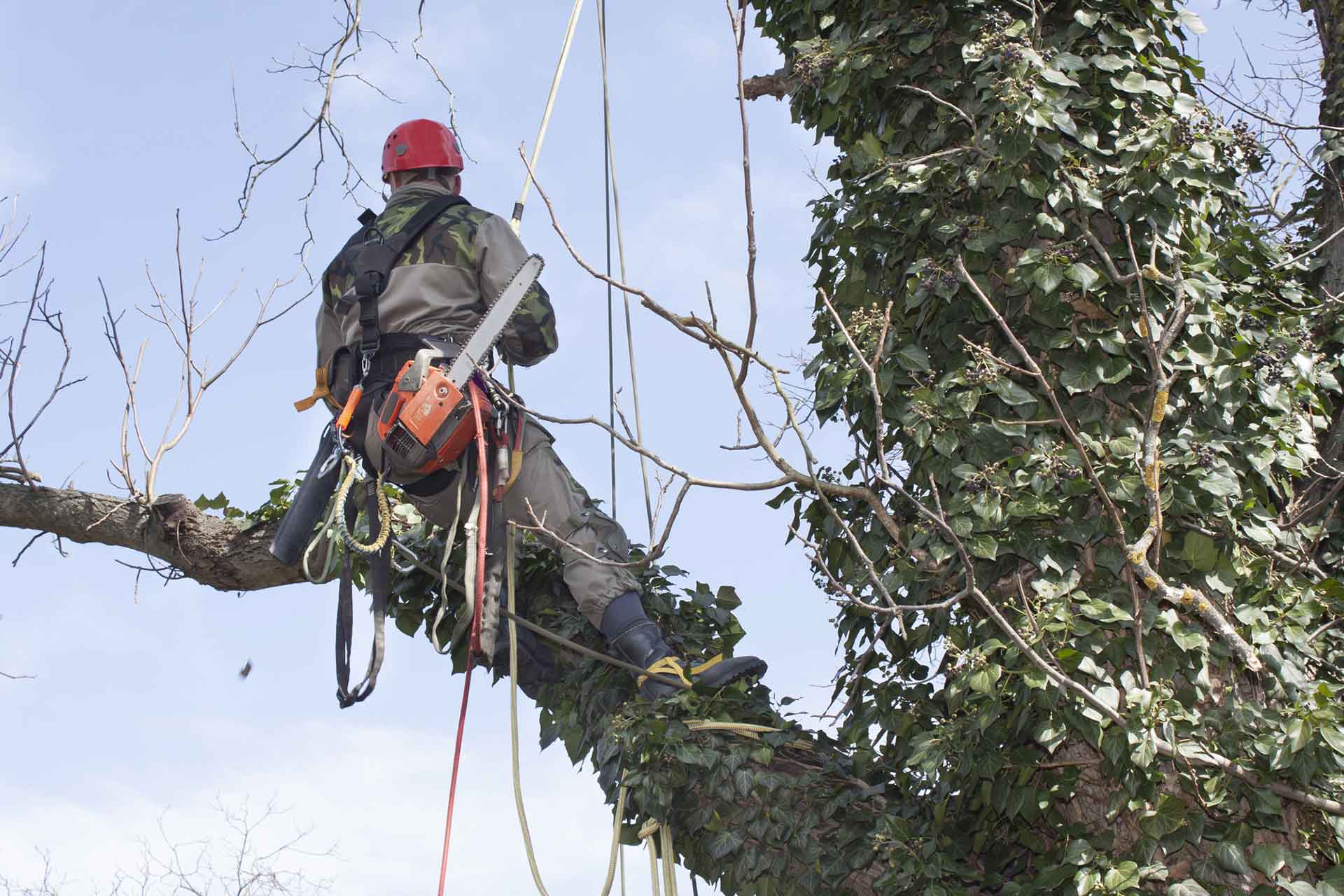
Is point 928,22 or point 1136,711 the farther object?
point 928,22

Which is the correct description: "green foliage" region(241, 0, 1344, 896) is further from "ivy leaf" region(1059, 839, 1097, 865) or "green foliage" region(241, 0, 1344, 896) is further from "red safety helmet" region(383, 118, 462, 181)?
"red safety helmet" region(383, 118, 462, 181)

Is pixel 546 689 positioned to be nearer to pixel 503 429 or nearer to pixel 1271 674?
pixel 503 429

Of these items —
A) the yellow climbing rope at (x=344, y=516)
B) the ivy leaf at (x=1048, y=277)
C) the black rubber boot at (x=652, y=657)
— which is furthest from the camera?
the yellow climbing rope at (x=344, y=516)

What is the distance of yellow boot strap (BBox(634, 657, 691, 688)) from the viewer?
3.94 m

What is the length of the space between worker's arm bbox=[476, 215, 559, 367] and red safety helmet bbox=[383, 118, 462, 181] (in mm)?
454

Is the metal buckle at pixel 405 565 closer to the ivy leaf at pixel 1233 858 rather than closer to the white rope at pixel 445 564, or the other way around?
the white rope at pixel 445 564

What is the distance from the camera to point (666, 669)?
3957 mm

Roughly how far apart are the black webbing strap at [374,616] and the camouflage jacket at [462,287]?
571 millimetres

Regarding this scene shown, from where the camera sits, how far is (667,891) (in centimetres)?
361

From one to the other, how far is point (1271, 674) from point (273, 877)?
6103mm

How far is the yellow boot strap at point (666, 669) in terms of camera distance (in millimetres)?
3939

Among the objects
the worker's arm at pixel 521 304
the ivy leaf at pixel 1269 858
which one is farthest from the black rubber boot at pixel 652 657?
the ivy leaf at pixel 1269 858

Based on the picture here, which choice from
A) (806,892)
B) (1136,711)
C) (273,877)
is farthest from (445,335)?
(273,877)

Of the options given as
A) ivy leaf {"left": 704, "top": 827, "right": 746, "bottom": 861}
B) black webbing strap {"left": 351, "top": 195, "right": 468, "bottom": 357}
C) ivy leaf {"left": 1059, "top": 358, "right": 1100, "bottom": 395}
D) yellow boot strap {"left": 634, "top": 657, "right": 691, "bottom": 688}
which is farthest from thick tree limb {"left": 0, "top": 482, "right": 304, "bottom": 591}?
ivy leaf {"left": 1059, "top": 358, "right": 1100, "bottom": 395}
